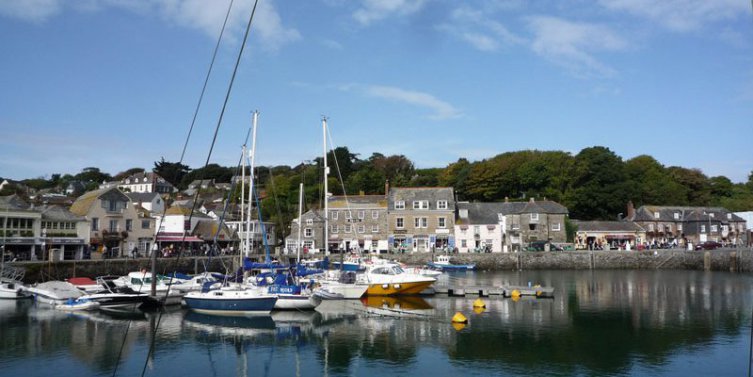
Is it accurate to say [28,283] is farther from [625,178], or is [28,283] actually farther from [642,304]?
[625,178]

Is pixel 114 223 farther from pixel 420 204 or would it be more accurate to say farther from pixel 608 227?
pixel 608 227

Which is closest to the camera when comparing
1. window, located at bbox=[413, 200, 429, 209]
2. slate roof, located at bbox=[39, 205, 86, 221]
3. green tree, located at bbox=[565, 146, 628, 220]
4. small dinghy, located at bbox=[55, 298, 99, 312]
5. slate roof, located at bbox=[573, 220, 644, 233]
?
small dinghy, located at bbox=[55, 298, 99, 312]

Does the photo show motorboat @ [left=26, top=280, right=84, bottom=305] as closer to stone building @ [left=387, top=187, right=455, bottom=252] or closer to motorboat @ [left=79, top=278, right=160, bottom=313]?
motorboat @ [left=79, top=278, right=160, bottom=313]

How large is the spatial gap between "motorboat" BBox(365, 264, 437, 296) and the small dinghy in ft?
50.9

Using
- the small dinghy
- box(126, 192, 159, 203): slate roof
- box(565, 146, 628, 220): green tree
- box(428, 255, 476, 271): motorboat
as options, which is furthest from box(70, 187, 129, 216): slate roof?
box(565, 146, 628, 220): green tree

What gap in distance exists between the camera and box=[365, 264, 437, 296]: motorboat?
34.8 meters

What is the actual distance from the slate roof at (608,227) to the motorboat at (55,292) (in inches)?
2259

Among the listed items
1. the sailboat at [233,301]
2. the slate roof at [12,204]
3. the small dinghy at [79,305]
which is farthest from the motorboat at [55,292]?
the slate roof at [12,204]

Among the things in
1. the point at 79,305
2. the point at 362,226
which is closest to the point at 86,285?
A: the point at 79,305

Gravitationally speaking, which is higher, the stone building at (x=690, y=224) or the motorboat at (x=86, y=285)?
the stone building at (x=690, y=224)

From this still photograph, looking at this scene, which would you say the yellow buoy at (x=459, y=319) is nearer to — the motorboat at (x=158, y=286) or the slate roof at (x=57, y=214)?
the motorboat at (x=158, y=286)

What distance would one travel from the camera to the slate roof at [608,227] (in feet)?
232

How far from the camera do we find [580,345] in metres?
21.4

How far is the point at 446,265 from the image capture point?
57031mm
